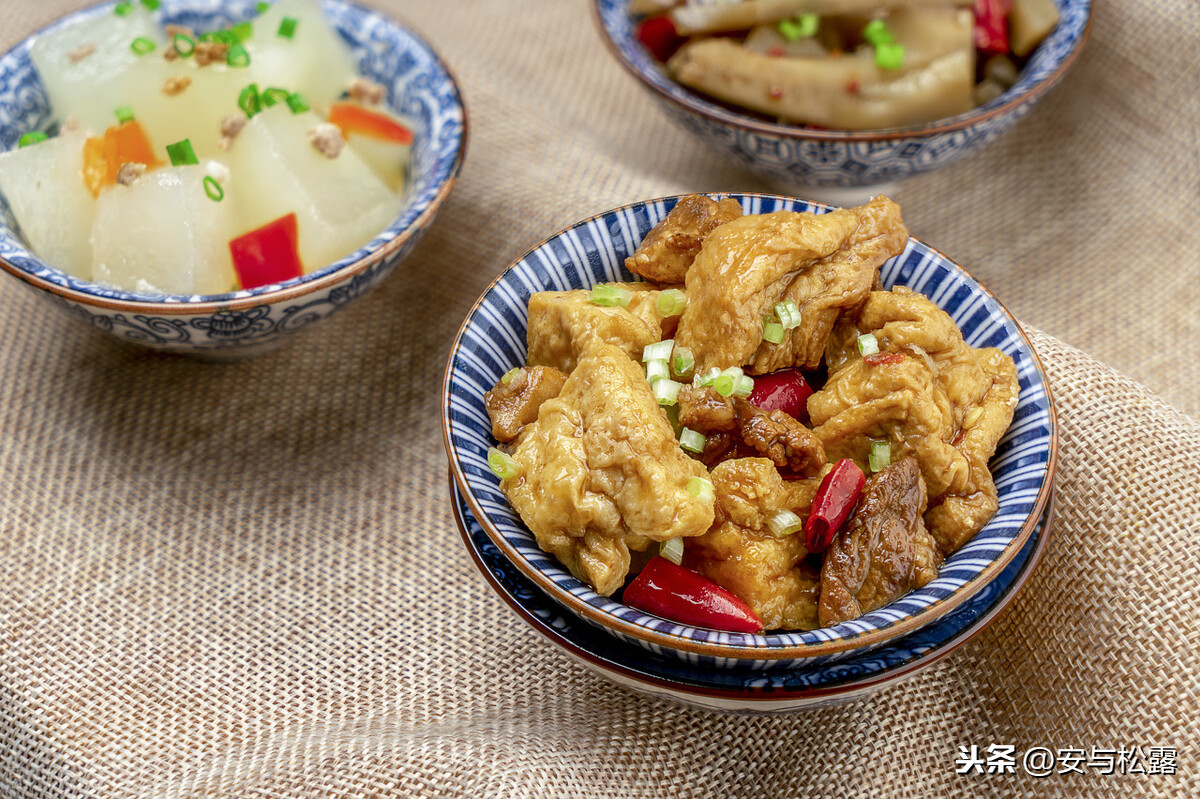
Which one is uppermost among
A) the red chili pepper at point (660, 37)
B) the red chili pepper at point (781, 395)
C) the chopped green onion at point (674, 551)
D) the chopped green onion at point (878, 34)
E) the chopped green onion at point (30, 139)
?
the chopped green onion at point (878, 34)

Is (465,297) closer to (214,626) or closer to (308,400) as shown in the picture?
(308,400)

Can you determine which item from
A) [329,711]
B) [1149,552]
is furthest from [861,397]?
[329,711]

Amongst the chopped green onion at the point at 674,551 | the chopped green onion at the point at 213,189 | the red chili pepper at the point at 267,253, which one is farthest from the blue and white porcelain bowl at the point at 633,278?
the chopped green onion at the point at 213,189

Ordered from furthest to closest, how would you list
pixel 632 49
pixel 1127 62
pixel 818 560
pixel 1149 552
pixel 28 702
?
pixel 1127 62
pixel 632 49
pixel 28 702
pixel 1149 552
pixel 818 560

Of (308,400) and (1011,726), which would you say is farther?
(308,400)

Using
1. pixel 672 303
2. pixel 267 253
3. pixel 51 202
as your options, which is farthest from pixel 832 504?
pixel 51 202

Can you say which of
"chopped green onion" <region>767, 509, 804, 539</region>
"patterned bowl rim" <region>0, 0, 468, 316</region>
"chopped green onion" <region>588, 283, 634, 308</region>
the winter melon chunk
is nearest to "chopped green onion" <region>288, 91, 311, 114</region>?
"patterned bowl rim" <region>0, 0, 468, 316</region>

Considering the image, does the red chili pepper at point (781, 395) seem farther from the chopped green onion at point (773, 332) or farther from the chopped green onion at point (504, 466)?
the chopped green onion at point (504, 466)
